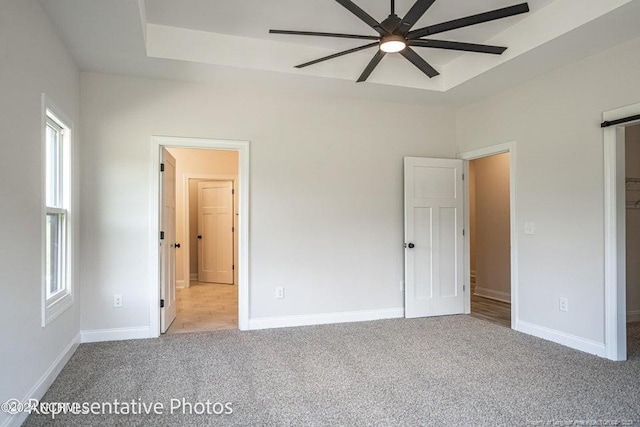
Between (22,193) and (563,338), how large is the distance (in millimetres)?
4281

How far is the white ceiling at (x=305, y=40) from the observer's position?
2.77 m

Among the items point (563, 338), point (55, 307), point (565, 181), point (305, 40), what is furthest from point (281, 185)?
point (563, 338)

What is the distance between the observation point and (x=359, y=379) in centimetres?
272

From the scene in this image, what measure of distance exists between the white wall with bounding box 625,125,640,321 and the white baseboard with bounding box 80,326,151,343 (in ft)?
17.0

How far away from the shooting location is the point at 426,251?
452 centimetres

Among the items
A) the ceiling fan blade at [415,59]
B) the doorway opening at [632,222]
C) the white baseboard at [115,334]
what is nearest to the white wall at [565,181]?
the ceiling fan blade at [415,59]

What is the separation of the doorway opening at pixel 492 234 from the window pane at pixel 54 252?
462 centimetres

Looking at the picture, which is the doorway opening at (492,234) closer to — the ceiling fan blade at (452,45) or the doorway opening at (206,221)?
the ceiling fan blade at (452,45)

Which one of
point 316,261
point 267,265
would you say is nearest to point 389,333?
point 316,261

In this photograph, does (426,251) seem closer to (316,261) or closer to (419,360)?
(316,261)

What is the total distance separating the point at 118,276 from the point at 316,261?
6.40ft

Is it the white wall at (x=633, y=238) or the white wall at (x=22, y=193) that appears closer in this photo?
the white wall at (x=22, y=193)

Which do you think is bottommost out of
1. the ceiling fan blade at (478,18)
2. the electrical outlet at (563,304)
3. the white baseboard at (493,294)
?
the white baseboard at (493,294)

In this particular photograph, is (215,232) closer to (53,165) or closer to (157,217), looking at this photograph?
(157,217)
